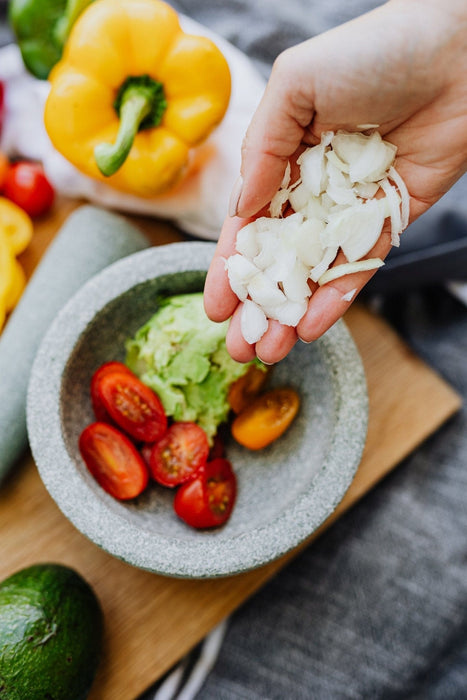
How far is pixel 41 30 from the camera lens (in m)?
1.09

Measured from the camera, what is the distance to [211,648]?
111 centimetres

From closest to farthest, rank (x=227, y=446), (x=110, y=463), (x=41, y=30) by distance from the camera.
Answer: (x=110, y=463)
(x=227, y=446)
(x=41, y=30)

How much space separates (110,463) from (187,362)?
0.57 ft

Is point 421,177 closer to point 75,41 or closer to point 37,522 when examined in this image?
point 75,41

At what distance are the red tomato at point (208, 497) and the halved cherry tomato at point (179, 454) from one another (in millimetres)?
14

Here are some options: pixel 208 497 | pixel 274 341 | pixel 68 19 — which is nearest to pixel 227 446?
pixel 208 497

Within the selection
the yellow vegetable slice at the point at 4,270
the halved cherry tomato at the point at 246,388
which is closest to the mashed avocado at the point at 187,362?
the halved cherry tomato at the point at 246,388

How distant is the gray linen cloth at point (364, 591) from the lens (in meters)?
1.09

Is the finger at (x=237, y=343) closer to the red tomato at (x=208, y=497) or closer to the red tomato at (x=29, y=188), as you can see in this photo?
the red tomato at (x=208, y=497)

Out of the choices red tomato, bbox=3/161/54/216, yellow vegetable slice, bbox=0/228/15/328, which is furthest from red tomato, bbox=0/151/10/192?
yellow vegetable slice, bbox=0/228/15/328

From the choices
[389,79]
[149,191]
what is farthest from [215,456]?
[389,79]

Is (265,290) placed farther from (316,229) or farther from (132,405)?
(132,405)

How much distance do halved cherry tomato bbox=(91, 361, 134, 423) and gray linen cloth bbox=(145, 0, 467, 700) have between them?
467 mm

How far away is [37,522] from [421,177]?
2.44ft
